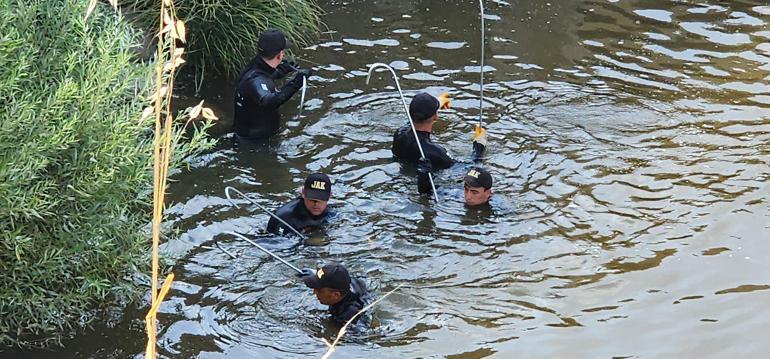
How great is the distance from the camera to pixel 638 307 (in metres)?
5.94

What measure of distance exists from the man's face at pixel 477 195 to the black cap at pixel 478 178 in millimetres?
33

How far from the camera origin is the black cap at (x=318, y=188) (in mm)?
6891

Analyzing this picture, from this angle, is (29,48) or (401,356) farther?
(401,356)

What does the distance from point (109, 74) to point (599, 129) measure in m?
4.99

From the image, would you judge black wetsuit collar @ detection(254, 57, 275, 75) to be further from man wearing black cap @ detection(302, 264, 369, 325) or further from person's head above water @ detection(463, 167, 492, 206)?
man wearing black cap @ detection(302, 264, 369, 325)

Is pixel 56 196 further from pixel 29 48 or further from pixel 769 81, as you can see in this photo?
pixel 769 81

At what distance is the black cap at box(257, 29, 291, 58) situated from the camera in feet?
27.8

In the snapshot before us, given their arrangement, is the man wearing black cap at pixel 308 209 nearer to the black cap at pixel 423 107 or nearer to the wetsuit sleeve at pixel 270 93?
the black cap at pixel 423 107

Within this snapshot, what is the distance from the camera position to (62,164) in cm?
490

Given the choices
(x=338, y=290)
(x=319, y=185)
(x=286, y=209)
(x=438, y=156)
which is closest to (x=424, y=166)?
(x=438, y=156)

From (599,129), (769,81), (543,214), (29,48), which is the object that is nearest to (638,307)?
(543,214)

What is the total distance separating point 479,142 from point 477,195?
30.9 inches

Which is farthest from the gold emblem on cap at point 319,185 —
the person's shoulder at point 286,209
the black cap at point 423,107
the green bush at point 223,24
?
the green bush at point 223,24

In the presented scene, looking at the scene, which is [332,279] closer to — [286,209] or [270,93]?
[286,209]
